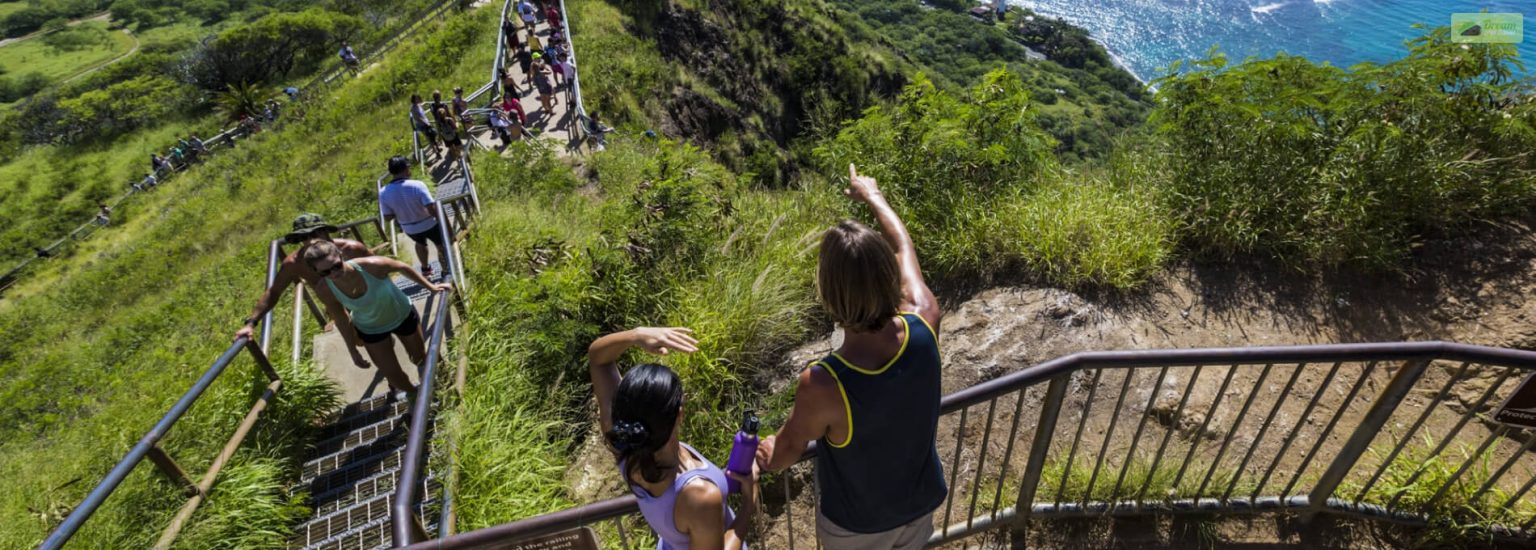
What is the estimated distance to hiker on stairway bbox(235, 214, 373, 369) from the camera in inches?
195

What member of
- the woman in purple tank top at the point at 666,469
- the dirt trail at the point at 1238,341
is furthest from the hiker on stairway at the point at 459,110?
the woman in purple tank top at the point at 666,469

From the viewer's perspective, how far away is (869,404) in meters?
2.04

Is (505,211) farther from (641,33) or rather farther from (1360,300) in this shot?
(641,33)

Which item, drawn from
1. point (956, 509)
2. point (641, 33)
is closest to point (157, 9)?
point (641, 33)

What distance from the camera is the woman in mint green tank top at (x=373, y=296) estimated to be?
15.3 feet

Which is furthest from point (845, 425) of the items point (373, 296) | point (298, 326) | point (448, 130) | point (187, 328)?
point (187, 328)

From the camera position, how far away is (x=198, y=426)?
5.14 meters

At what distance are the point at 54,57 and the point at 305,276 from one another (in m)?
116

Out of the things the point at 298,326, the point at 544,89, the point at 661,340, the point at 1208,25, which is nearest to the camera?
the point at 661,340

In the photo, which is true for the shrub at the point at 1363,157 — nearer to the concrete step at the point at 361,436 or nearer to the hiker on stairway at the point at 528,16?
the concrete step at the point at 361,436

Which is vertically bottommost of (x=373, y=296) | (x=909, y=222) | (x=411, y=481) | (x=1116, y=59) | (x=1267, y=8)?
(x=1116, y=59)

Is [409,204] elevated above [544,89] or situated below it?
above

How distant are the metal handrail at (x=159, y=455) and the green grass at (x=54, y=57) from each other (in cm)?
10323

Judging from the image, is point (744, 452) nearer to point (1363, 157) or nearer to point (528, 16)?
point (1363, 157)
